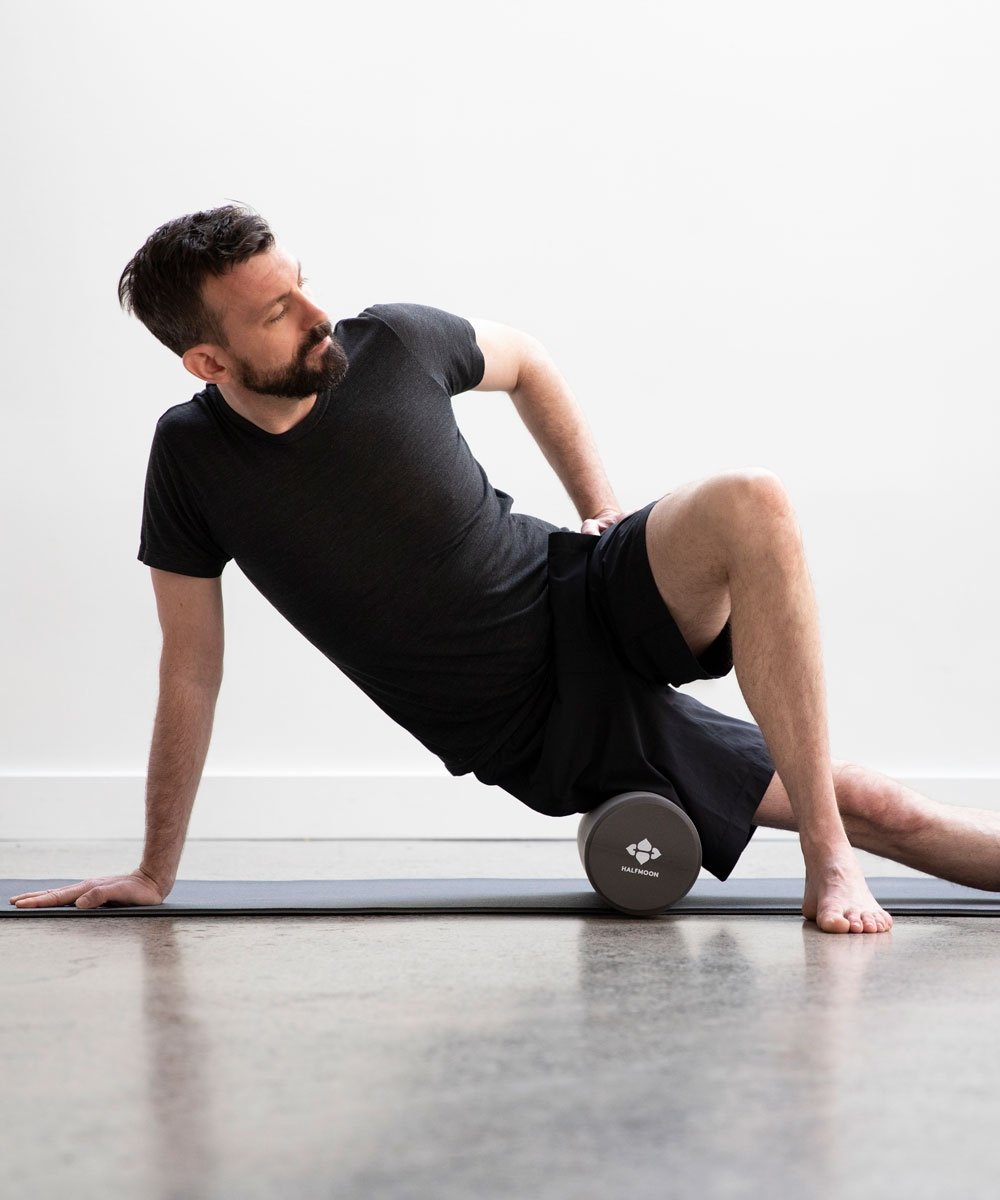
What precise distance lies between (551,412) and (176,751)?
82cm

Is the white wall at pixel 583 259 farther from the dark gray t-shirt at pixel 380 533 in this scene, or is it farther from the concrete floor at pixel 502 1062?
the concrete floor at pixel 502 1062

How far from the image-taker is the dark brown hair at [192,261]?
5.95 feet

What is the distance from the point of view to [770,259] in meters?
3.71

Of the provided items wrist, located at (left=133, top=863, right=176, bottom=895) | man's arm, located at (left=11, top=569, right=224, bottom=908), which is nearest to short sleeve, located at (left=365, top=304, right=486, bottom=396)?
man's arm, located at (left=11, top=569, right=224, bottom=908)

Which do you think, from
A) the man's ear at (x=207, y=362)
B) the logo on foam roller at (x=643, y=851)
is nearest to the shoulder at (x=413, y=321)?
the man's ear at (x=207, y=362)

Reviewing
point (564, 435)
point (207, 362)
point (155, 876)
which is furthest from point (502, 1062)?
point (564, 435)

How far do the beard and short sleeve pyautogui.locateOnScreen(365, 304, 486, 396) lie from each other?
5.3 inches

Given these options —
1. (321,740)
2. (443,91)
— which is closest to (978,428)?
(443,91)

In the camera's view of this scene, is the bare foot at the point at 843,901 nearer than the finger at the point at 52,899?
Yes

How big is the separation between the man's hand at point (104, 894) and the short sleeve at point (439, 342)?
887 millimetres

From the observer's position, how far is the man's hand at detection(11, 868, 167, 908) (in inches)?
75.3

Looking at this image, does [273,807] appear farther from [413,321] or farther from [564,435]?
[413,321]

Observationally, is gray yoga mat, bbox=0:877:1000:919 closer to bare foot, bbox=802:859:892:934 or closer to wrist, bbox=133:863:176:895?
wrist, bbox=133:863:176:895

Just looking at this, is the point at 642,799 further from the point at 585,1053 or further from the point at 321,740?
the point at 321,740
